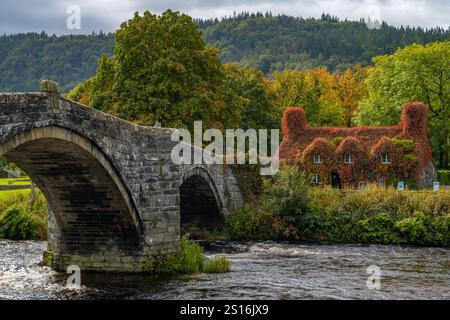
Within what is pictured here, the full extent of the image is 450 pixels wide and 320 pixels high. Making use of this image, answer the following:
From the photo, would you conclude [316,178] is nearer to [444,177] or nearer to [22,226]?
[444,177]

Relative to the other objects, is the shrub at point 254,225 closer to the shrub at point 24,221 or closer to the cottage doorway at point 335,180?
the shrub at point 24,221

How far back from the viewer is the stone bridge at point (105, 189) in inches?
741

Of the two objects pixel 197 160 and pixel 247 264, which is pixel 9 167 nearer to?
pixel 197 160

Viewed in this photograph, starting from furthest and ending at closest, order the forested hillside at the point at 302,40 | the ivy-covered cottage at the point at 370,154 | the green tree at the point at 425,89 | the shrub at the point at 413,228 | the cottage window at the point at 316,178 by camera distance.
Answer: the forested hillside at the point at 302,40, the green tree at the point at 425,89, the cottage window at the point at 316,178, the ivy-covered cottage at the point at 370,154, the shrub at the point at 413,228

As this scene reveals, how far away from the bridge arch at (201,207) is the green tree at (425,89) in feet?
80.7

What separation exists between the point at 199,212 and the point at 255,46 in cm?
13568

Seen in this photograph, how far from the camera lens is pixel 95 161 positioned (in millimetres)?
19281

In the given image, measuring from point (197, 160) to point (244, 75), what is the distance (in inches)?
1054

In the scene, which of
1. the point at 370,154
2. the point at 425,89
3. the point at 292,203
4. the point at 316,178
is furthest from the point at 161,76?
the point at 425,89

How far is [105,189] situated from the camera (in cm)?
2044

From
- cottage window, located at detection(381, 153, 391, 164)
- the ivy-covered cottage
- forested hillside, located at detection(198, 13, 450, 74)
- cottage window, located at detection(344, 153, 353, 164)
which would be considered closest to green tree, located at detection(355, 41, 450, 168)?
the ivy-covered cottage

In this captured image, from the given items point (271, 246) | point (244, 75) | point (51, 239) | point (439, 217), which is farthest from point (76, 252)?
point (244, 75)

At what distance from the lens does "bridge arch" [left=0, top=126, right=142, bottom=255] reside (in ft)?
60.5

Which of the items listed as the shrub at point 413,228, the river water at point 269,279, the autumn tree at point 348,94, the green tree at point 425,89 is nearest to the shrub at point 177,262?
the river water at point 269,279
